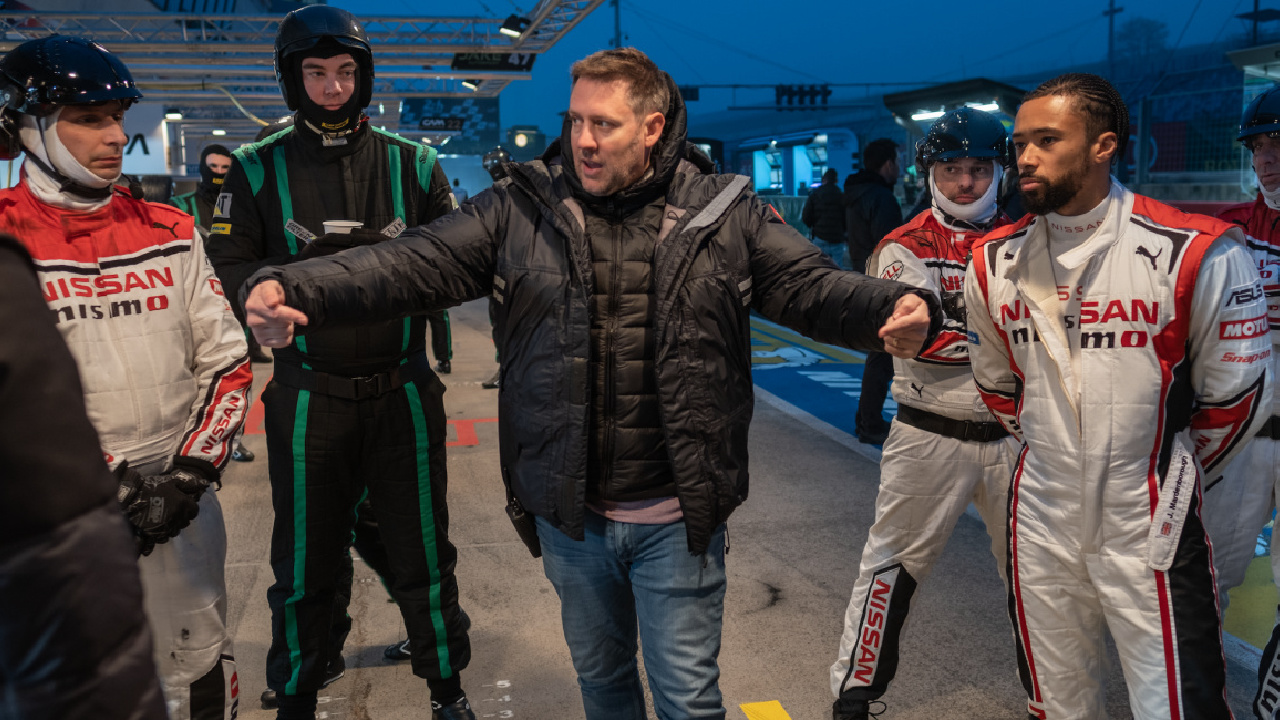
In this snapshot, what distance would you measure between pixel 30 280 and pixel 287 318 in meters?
1.08

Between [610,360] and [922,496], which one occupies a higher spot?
[610,360]

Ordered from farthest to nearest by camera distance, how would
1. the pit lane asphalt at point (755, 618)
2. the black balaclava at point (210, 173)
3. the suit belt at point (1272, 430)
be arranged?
the black balaclava at point (210, 173)
the pit lane asphalt at point (755, 618)
the suit belt at point (1272, 430)

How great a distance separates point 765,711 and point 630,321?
6.03 ft

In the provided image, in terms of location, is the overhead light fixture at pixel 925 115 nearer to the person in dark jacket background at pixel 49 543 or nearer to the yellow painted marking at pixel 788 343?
the yellow painted marking at pixel 788 343

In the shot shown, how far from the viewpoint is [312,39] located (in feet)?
11.0

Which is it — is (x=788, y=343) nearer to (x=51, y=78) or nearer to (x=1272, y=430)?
(x=1272, y=430)

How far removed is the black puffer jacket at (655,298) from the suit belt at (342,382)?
0.85m

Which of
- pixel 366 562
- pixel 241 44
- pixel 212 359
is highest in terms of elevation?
pixel 241 44

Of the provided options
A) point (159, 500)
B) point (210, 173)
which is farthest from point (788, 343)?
point (159, 500)

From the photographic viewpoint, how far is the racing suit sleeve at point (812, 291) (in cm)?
227

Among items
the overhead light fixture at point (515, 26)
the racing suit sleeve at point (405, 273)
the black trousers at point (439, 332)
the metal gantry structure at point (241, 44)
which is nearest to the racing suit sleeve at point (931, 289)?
the racing suit sleeve at point (405, 273)

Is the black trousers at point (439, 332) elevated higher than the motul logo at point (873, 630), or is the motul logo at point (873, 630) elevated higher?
the black trousers at point (439, 332)

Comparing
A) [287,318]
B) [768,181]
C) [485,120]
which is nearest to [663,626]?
[287,318]

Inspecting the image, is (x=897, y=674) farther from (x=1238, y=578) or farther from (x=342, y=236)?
(x=342, y=236)
